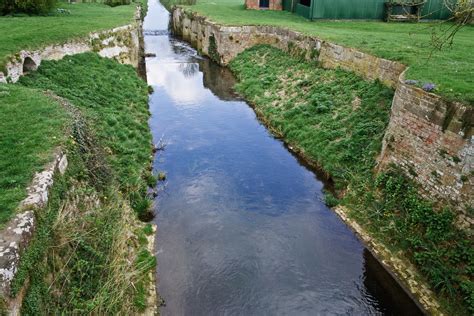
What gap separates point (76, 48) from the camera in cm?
1825

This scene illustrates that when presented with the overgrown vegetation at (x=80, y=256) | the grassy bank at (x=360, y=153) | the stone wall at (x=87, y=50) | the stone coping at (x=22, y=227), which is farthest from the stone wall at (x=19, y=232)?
the grassy bank at (x=360, y=153)

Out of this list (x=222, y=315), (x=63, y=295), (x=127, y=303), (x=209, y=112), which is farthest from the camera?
(x=209, y=112)

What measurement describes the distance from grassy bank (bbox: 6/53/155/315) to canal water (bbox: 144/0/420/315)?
902mm

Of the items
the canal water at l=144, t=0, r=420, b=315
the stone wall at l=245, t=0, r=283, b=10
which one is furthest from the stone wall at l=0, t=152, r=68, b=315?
the stone wall at l=245, t=0, r=283, b=10

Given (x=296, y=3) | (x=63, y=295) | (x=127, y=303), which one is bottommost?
(x=127, y=303)

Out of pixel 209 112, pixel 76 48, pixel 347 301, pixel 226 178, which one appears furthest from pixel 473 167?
pixel 76 48

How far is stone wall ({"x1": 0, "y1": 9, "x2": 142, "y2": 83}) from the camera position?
44.9ft

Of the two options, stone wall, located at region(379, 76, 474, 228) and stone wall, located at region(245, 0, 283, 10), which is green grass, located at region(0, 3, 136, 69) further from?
stone wall, located at region(245, 0, 283, 10)

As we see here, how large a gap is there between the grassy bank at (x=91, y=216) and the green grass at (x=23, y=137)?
30cm

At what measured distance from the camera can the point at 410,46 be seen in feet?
55.0

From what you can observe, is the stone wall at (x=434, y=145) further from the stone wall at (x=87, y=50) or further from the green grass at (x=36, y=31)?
the green grass at (x=36, y=31)

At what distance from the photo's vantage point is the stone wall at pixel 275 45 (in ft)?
51.4

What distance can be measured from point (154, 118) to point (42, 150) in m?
10.3

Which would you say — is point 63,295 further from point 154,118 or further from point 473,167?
point 154,118
